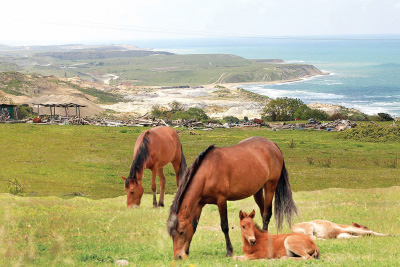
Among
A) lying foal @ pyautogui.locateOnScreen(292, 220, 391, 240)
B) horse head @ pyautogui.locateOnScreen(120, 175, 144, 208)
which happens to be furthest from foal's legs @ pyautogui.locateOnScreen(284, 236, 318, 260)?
horse head @ pyautogui.locateOnScreen(120, 175, 144, 208)

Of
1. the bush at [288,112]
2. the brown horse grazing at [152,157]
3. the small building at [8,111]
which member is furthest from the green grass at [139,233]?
the bush at [288,112]

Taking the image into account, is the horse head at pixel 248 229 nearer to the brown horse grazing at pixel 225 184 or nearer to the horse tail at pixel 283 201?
the brown horse grazing at pixel 225 184

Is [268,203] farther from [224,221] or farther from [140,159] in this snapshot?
[140,159]

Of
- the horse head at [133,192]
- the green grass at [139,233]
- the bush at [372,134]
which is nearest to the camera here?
the green grass at [139,233]

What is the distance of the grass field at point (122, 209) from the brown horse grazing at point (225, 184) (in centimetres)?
78

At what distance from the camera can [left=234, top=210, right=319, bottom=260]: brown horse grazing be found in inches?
383

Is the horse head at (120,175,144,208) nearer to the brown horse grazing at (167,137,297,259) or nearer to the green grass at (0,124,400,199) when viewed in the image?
the brown horse grazing at (167,137,297,259)

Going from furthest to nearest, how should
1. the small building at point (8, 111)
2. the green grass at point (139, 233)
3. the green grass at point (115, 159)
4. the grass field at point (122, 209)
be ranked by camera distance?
1. the small building at point (8, 111)
2. the green grass at point (115, 159)
3. the grass field at point (122, 209)
4. the green grass at point (139, 233)

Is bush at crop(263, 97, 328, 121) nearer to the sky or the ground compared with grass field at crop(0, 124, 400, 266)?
nearer to the ground

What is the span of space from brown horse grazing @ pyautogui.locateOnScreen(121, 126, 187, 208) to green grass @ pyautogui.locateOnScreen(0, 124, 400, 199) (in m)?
5.69

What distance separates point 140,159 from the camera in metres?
17.1

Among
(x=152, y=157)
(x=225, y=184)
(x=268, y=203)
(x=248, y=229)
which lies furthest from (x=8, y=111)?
(x=248, y=229)

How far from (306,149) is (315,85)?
16072 centimetres

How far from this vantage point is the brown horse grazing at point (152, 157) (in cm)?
1684
